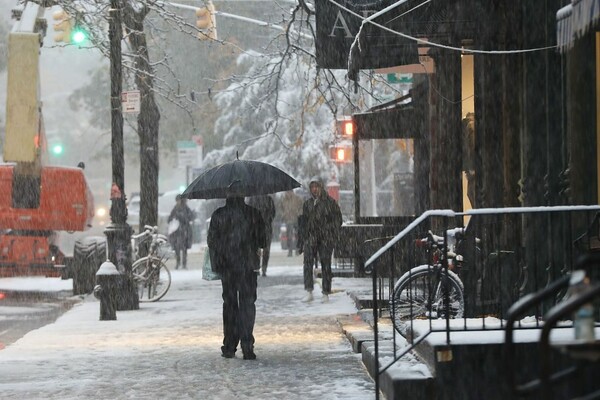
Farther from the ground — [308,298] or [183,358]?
[308,298]

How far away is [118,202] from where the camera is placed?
1838 cm

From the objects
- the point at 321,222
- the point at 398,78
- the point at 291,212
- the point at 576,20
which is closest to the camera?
the point at 576,20

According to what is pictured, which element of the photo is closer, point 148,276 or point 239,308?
point 239,308

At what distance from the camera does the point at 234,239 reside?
470 inches

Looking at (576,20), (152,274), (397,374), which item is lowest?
(397,374)

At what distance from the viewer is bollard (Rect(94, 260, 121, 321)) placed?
53.7 feet

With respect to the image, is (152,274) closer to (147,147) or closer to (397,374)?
(147,147)

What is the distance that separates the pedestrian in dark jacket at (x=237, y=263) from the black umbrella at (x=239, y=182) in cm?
16

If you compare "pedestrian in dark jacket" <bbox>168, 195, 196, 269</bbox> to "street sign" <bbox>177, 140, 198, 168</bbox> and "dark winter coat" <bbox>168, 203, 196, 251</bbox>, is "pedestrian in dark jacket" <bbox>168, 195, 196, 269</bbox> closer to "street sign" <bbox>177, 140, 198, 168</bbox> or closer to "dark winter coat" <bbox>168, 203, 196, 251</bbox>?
"dark winter coat" <bbox>168, 203, 196, 251</bbox>

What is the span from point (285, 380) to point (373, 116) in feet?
Answer: 43.6

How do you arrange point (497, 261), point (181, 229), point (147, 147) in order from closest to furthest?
point (497, 261) < point (147, 147) < point (181, 229)

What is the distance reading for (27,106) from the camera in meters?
21.8

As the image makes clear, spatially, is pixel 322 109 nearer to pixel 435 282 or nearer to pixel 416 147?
pixel 416 147

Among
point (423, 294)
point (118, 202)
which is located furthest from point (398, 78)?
point (423, 294)
